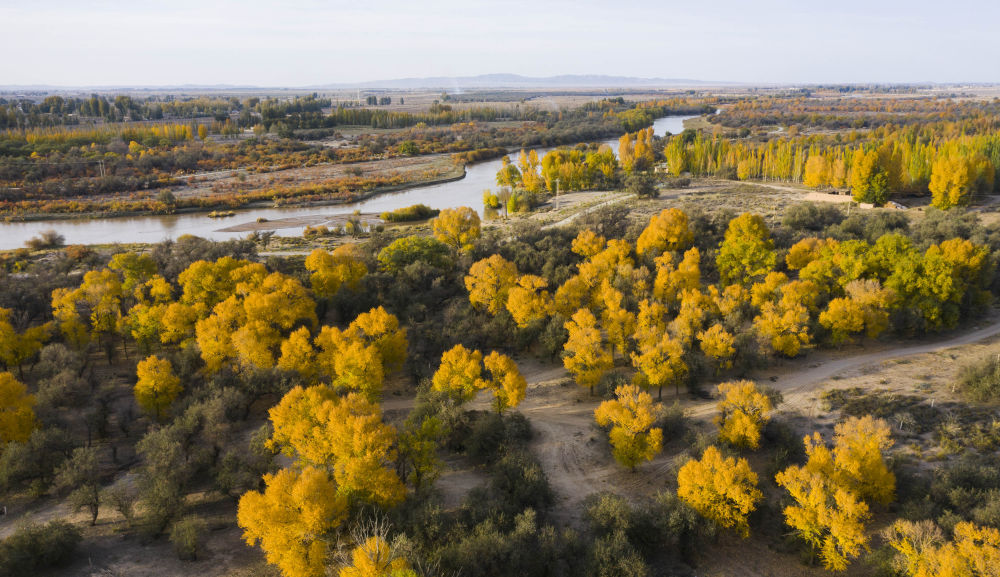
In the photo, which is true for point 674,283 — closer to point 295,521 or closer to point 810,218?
point 810,218

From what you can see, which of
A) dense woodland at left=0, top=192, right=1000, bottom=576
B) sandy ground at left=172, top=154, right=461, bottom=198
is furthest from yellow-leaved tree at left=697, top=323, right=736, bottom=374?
sandy ground at left=172, top=154, right=461, bottom=198

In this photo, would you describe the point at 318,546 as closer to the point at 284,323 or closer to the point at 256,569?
the point at 256,569

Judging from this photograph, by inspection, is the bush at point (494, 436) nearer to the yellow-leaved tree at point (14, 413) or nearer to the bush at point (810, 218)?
the yellow-leaved tree at point (14, 413)

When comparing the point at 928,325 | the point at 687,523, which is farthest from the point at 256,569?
the point at 928,325

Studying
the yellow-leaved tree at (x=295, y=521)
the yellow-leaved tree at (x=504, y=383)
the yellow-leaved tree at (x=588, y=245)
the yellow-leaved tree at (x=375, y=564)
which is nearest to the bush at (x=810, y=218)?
the yellow-leaved tree at (x=588, y=245)

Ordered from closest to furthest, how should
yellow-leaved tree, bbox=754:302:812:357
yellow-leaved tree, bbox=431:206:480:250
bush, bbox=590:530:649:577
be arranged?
bush, bbox=590:530:649:577 → yellow-leaved tree, bbox=754:302:812:357 → yellow-leaved tree, bbox=431:206:480:250

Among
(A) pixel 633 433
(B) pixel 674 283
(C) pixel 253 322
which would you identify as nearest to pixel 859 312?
(B) pixel 674 283

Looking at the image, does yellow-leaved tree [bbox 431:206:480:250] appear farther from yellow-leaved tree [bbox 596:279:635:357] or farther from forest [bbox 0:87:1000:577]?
yellow-leaved tree [bbox 596:279:635:357]
